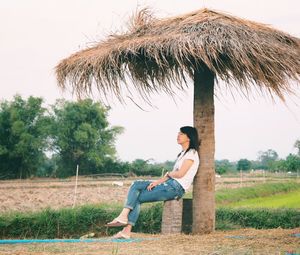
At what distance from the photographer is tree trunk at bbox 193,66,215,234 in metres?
7.64

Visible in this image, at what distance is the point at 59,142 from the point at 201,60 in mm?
58947

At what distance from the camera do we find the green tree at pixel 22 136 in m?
57.9

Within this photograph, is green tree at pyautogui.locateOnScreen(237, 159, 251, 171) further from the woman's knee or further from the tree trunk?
the woman's knee

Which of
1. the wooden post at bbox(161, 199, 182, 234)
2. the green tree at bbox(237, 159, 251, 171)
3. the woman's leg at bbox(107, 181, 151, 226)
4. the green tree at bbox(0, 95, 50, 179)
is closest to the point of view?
the woman's leg at bbox(107, 181, 151, 226)

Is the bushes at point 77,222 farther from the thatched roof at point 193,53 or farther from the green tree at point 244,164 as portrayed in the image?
the green tree at point 244,164

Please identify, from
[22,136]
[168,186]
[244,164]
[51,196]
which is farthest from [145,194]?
[244,164]

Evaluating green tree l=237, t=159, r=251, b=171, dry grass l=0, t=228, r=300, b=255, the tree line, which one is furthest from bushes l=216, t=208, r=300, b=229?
green tree l=237, t=159, r=251, b=171

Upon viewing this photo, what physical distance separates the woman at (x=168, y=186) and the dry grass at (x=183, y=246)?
0.43 m

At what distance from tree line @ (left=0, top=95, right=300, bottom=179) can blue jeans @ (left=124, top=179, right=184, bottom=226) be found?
4880 cm

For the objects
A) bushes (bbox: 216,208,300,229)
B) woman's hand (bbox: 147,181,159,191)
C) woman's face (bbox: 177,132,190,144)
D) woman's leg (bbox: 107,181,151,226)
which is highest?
woman's face (bbox: 177,132,190,144)

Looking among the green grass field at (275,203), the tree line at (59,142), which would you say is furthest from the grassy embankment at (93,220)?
the tree line at (59,142)

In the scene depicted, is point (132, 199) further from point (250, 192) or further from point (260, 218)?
point (250, 192)

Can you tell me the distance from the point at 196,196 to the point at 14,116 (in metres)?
57.1

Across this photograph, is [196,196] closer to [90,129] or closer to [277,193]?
[277,193]
